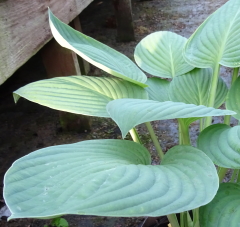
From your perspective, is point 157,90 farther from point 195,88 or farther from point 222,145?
point 222,145

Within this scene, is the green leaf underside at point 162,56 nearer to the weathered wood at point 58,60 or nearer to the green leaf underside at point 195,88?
the green leaf underside at point 195,88

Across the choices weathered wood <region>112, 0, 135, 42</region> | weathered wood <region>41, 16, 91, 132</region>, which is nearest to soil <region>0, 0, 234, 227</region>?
weathered wood <region>112, 0, 135, 42</region>

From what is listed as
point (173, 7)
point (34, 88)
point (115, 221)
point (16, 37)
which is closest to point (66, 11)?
point (16, 37)

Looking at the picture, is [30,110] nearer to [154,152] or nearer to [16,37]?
[154,152]

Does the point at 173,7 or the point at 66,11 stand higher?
the point at 66,11

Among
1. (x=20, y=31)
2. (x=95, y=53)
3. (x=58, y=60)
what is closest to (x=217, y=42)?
(x=95, y=53)

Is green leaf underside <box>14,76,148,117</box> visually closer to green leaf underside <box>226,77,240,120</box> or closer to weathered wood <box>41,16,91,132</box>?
green leaf underside <box>226,77,240,120</box>

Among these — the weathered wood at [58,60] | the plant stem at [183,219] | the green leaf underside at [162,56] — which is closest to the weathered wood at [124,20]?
the weathered wood at [58,60]
